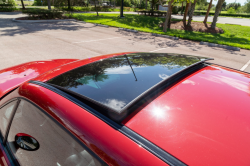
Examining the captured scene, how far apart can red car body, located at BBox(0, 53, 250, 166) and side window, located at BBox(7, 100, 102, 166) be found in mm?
101

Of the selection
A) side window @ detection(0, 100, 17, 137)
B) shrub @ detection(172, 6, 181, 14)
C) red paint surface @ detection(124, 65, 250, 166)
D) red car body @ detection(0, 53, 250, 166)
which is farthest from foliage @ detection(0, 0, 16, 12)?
red paint surface @ detection(124, 65, 250, 166)

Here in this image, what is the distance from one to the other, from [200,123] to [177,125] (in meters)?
0.16

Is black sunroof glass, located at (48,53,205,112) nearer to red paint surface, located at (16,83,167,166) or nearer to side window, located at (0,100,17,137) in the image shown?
red paint surface, located at (16,83,167,166)

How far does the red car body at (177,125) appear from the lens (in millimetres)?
862

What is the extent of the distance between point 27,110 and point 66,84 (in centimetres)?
46

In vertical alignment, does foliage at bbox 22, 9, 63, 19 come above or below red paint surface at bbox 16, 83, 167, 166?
above

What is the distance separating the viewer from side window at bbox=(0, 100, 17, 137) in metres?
1.58

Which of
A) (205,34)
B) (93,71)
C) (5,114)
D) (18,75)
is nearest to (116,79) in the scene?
(93,71)

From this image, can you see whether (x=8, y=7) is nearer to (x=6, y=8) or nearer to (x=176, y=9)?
(x=6, y=8)

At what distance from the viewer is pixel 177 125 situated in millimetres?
1043

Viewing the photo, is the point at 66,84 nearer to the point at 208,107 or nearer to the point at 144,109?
the point at 144,109

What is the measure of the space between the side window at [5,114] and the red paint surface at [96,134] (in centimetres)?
47

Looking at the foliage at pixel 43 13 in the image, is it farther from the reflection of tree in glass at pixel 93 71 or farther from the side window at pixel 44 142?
the side window at pixel 44 142

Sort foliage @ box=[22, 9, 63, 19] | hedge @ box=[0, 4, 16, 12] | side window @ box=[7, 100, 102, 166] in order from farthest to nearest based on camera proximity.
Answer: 1. hedge @ box=[0, 4, 16, 12]
2. foliage @ box=[22, 9, 63, 19]
3. side window @ box=[7, 100, 102, 166]
